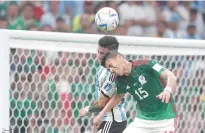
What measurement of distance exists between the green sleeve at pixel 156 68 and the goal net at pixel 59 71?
1249mm

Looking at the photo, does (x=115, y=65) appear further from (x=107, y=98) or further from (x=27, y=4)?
(x=27, y=4)

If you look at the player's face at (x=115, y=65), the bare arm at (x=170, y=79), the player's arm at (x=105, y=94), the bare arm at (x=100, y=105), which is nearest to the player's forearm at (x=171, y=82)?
the bare arm at (x=170, y=79)

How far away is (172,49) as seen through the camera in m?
7.68

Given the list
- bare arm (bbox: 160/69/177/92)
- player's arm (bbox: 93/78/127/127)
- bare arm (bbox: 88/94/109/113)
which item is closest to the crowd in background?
bare arm (bbox: 88/94/109/113)

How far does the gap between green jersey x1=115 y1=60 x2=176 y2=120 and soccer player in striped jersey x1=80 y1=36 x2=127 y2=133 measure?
0.29 meters

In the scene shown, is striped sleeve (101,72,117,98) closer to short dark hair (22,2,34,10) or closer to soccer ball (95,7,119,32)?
soccer ball (95,7,119,32)

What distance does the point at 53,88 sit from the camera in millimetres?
7270

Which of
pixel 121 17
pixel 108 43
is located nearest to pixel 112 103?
pixel 108 43

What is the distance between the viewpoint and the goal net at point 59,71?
23.1 feet

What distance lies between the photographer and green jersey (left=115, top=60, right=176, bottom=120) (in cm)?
603

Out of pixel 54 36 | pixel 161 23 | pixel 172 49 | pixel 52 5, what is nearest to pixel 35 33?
pixel 54 36

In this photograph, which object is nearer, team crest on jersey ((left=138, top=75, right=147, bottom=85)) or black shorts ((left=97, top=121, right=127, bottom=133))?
team crest on jersey ((left=138, top=75, right=147, bottom=85))

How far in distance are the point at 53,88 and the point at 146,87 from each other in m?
1.56

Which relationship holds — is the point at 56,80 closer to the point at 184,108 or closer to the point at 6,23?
the point at 184,108
